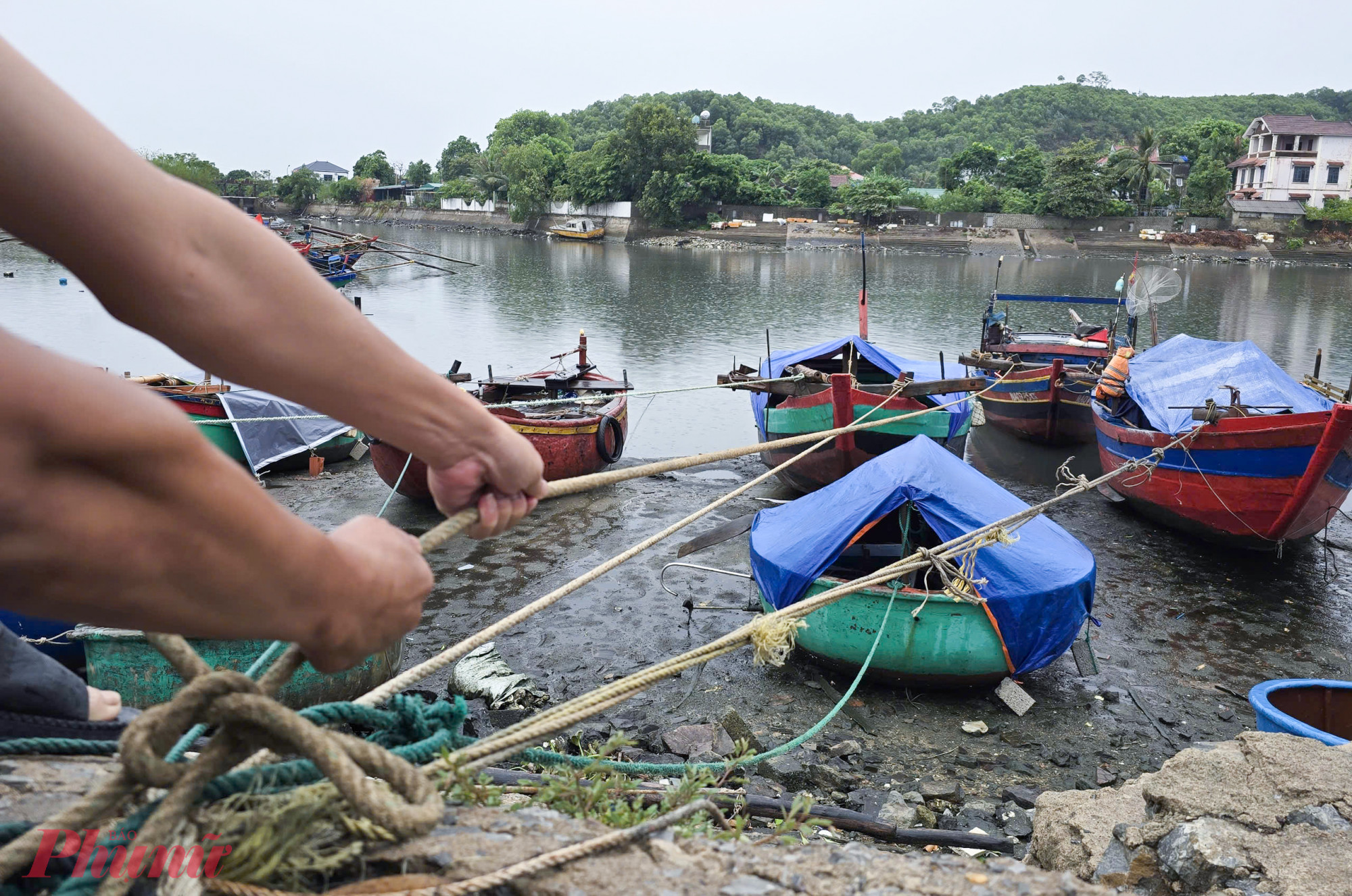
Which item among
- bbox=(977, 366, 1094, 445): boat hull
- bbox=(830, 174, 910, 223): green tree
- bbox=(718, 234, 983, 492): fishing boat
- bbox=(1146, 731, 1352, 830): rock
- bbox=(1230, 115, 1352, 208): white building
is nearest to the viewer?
bbox=(1146, 731, 1352, 830): rock

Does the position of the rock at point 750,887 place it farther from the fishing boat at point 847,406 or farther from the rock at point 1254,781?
the fishing boat at point 847,406

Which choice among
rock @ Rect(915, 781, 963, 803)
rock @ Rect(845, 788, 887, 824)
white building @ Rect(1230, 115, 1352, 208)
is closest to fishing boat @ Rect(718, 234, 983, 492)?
rock @ Rect(915, 781, 963, 803)

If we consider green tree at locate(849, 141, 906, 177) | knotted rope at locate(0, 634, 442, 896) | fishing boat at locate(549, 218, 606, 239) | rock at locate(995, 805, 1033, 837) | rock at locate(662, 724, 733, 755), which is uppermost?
green tree at locate(849, 141, 906, 177)

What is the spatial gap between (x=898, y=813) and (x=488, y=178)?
94.0 meters

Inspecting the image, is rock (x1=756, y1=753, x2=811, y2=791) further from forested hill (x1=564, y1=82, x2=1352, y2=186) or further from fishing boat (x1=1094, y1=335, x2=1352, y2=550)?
forested hill (x1=564, y1=82, x2=1352, y2=186)

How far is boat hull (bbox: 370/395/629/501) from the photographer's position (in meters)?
13.7

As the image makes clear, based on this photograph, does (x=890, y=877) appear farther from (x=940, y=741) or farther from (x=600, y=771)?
(x=940, y=741)

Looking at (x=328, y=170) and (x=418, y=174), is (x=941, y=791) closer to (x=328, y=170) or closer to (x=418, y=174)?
(x=418, y=174)

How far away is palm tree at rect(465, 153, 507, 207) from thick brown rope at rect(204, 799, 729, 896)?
311 feet

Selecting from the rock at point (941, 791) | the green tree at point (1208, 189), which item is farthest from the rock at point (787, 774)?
the green tree at point (1208, 189)

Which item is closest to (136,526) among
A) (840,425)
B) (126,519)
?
(126,519)

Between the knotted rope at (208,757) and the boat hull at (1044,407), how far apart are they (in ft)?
56.6

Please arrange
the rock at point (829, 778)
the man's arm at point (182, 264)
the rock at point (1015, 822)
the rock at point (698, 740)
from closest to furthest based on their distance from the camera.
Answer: the man's arm at point (182, 264)
the rock at point (1015, 822)
the rock at point (829, 778)
the rock at point (698, 740)

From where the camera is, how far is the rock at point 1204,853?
11.3ft
